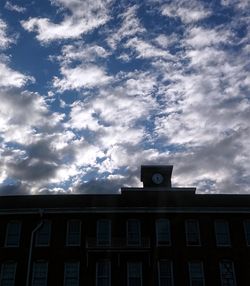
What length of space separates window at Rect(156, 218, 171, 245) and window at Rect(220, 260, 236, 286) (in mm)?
4217

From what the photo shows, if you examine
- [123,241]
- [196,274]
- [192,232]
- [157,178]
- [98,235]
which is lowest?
[196,274]

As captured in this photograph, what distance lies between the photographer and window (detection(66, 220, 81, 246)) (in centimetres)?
3158

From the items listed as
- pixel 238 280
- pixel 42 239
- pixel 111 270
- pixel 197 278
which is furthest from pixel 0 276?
pixel 238 280

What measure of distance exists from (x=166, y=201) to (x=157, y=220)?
1.96 m

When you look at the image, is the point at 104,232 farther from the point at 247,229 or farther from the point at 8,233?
the point at 247,229

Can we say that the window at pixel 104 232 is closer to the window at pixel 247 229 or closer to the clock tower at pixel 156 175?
the clock tower at pixel 156 175

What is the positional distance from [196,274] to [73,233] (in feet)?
31.0

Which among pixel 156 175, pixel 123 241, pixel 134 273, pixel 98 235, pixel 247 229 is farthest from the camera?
pixel 156 175

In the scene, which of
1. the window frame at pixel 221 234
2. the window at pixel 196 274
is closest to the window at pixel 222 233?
the window frame at pixel 221 234

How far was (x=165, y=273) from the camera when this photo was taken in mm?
30562

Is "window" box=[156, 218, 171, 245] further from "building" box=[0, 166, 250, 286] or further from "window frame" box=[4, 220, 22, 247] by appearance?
"window frame" box=[4, 220, 22, 247]

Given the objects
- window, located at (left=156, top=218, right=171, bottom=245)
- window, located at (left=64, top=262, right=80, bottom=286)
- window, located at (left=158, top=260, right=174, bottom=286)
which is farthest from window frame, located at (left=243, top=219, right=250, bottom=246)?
window, located at (left=64, top=262, right=80, bottom=286)

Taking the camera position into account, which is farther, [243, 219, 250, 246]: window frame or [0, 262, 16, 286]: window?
[243, 219, 250, 246]: window frame

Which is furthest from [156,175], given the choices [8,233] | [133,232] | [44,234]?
[8,233]
